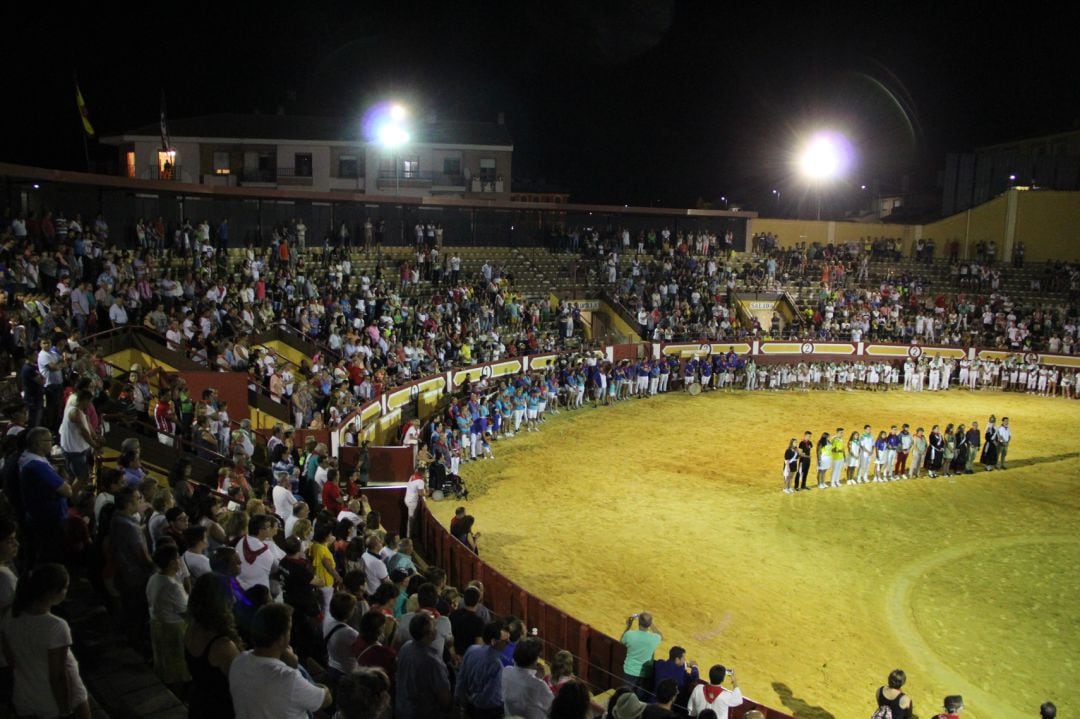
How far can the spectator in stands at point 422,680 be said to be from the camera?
597 cm

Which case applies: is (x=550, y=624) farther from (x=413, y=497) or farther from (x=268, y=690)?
(x=268, y=690)

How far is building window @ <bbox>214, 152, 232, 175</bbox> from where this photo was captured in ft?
150

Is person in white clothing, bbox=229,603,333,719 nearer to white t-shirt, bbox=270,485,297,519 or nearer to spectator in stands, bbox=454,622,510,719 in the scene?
spectator in stands, bbox=454,622,510,719

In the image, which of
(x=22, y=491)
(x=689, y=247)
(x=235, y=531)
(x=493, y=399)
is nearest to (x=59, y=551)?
(x=22, y=491)

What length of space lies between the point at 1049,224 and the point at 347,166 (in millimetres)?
38904

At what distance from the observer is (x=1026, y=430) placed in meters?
28.4

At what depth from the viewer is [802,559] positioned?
52.8 ft

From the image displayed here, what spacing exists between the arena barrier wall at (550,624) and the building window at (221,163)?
37305mm

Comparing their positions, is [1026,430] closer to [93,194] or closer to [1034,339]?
[1034,339]

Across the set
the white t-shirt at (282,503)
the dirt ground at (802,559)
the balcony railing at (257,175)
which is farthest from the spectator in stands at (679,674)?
the balcony railing at (257,175)

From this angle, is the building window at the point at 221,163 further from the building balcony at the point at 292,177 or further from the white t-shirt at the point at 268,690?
the white t-shirt at the point at 268,690

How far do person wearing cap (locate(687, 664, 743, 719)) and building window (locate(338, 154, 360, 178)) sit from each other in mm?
42563

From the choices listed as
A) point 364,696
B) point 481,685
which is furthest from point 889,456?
point 364,696

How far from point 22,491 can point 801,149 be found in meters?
64.5
